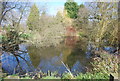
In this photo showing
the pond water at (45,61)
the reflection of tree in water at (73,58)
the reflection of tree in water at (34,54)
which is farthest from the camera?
the reflection of tree in water at (34,54)

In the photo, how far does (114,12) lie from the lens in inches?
147

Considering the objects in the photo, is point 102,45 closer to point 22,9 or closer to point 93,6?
point 93,6

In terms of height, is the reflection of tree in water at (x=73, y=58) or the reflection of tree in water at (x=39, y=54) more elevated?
the reflection of tree in water at (x=39, y=54)

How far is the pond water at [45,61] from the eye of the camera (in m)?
3.25

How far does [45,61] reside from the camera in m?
3.95

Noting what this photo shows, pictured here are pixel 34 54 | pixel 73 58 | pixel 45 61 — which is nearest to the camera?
pixel 45 61

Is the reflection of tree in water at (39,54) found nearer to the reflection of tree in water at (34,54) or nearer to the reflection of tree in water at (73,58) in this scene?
the reflection of tree in water at (34,54)

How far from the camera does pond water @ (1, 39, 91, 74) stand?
128 inches

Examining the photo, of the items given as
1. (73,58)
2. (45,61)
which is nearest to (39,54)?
(45,61)

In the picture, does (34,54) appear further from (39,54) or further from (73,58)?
(73,58)

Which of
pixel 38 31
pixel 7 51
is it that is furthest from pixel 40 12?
pixel 7 51

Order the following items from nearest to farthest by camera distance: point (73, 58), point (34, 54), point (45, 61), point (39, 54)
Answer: point (45, 61)
point (73, 58)
point (34, 54)
point (39, 54)

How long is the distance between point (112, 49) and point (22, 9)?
11.2ft

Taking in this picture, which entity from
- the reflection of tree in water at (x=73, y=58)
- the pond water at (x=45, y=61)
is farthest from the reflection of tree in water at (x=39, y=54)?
the reflection of tree in water at (x=73, y=58)
